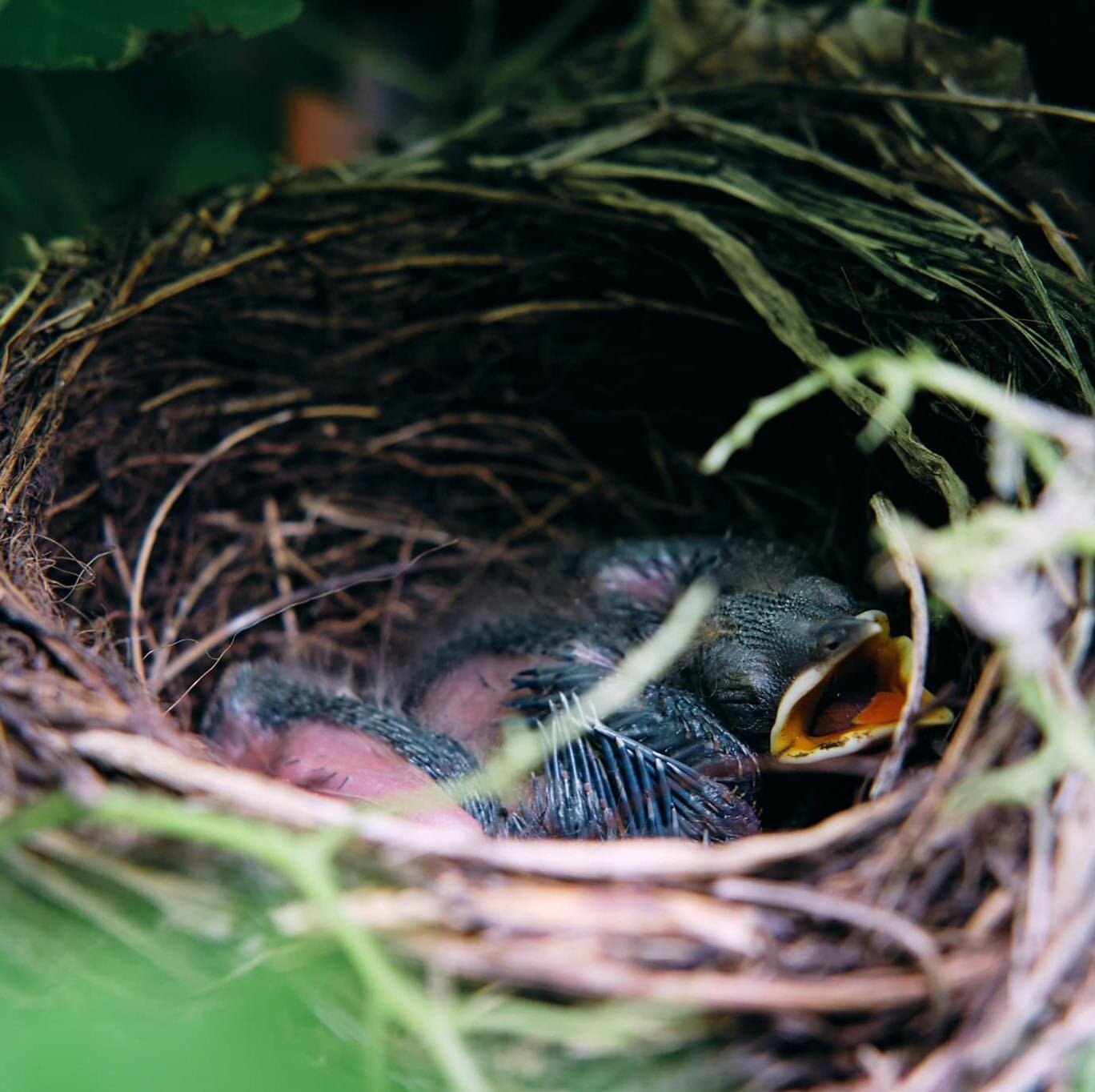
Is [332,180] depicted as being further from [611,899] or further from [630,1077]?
[630,1077]

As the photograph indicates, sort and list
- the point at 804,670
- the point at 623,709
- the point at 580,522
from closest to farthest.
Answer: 1. the point at 804,670
2. the point at 623,709
3. the point at 580,522

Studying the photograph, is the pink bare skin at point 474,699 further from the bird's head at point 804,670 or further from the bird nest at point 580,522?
the bird's head at point 804,670

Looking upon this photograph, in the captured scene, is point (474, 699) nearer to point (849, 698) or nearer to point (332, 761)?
point (332, 761)

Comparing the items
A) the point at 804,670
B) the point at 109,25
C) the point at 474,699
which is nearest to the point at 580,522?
the point at 474,699

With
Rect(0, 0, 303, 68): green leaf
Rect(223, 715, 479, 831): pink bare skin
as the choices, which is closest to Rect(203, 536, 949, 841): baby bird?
Answer: Rect(223, 715, 479, 831): pink bare skin

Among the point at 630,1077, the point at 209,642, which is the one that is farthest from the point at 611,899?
the point at 209,642

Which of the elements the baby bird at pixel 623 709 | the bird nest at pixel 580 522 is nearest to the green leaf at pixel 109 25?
the bird nest at pixel 580 522

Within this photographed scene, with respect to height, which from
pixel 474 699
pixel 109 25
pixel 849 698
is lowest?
pixel 474 699
